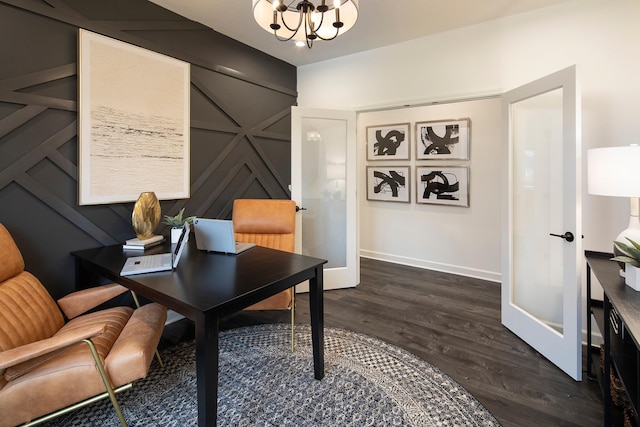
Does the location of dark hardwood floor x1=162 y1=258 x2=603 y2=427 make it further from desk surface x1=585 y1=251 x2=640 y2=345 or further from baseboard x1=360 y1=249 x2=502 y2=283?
desk surface x1=585 y1=251 x2=640 y2=345

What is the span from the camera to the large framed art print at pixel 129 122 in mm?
2322

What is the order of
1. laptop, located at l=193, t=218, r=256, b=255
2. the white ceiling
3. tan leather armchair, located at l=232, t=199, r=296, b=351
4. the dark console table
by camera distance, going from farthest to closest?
1. tan leather armchair, located at l=232, t=199, r=296, b=351
2. the white ceiling
3. laptop, located at l=193, t=218, r=256, b=255
4. the dark console table

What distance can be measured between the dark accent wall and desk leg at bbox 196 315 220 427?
160 cm

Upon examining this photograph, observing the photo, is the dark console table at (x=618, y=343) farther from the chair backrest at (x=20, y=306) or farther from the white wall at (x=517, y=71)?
the chair backrest at (x=20, y=306)

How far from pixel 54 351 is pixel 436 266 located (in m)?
4.21

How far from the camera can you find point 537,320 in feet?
8.04

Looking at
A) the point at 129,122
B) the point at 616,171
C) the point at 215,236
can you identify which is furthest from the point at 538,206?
the point at 129,122

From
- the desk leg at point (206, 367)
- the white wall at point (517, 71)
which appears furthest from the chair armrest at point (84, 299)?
the white wall at point (517, 71)

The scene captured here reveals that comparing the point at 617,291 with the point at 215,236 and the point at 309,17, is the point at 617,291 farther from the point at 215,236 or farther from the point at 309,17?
the point at 215,236

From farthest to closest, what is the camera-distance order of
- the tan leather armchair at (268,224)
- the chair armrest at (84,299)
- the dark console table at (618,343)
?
the tan leather armchair at (268,224) → the chair armrest at (84,299) → the dark console table at (618,343)

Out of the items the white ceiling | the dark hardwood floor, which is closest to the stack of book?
the dark hardwood floor

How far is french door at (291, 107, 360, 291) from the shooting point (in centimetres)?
381

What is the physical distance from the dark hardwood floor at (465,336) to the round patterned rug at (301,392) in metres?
0.19

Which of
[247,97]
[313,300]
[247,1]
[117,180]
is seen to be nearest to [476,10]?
[247,1]
